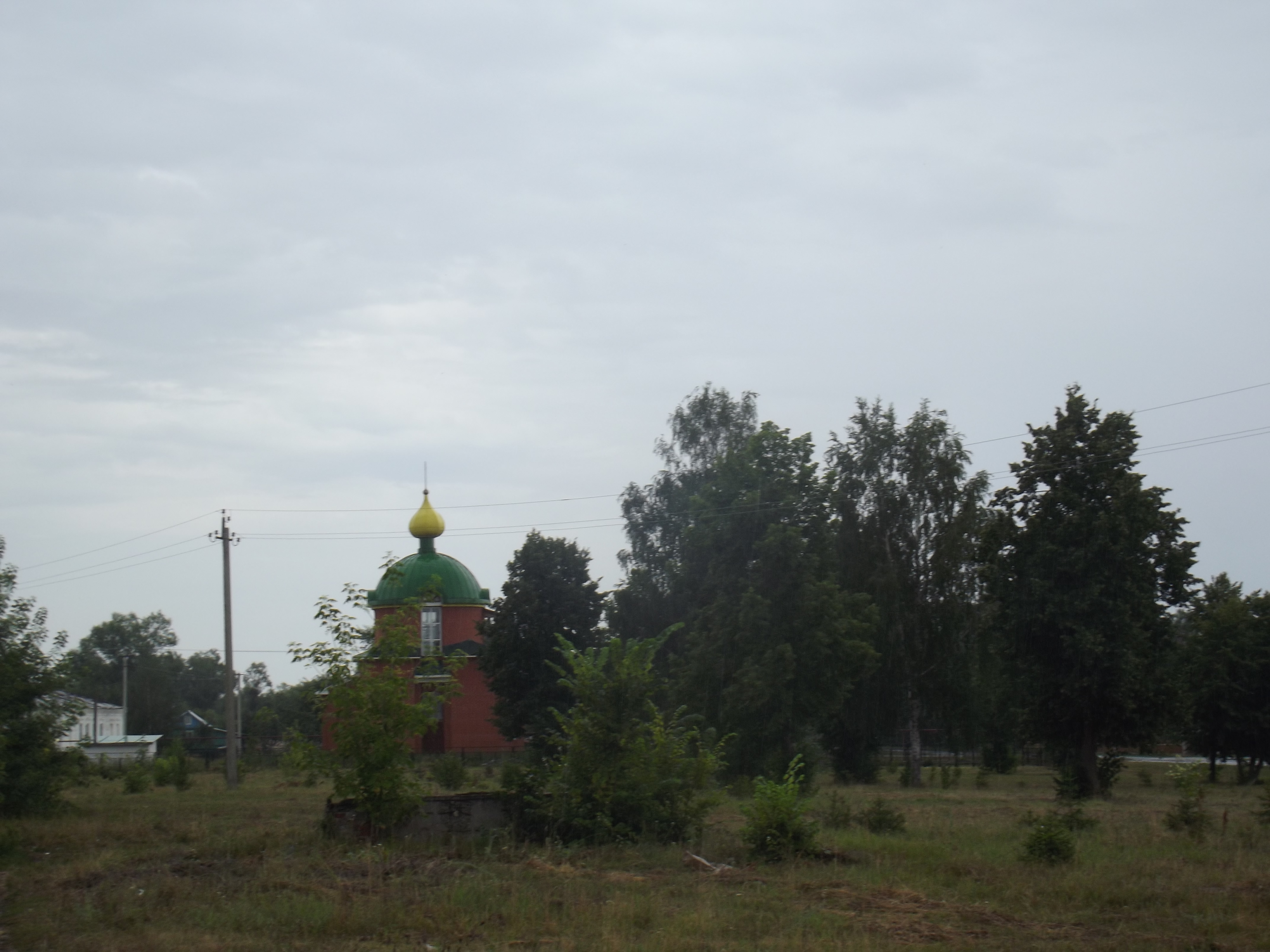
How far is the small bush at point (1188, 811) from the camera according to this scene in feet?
56.5

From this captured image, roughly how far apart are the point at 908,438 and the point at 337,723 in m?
Result: 29.1

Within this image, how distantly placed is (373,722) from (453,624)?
3648cm

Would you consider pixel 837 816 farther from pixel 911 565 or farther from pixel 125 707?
pixel 125 707

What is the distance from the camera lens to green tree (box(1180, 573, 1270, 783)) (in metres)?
37.8

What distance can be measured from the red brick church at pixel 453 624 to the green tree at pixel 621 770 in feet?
93.3

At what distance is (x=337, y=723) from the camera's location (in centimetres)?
1781

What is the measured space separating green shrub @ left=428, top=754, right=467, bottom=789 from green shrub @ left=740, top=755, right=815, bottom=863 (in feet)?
45.3

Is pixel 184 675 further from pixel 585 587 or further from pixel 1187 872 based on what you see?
pixel 1187 872

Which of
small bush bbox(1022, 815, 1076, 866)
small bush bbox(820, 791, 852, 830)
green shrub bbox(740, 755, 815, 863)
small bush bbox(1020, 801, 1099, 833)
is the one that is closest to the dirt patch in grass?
green shrub bbox(740, 755, 815, 863)

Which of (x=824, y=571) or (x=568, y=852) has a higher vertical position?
(x=824, y=571)

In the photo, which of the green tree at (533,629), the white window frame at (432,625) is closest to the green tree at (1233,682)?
the green tree at (533,629)

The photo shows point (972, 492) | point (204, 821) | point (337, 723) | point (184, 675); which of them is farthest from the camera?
point (184, 675)

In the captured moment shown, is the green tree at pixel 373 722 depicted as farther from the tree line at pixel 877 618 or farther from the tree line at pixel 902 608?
the tree line at pixel 902 608

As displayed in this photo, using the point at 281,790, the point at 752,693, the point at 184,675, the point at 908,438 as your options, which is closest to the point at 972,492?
the point at 908,438
